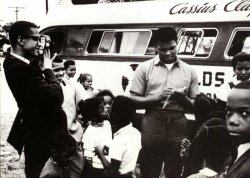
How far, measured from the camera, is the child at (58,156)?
5.72 ft

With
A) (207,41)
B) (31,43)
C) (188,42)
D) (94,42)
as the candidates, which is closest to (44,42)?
(31,43)

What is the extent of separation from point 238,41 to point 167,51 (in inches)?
38.8

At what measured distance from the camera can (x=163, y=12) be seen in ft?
9.18

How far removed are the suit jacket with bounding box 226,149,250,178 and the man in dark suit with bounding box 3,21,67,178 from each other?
2.87 ft

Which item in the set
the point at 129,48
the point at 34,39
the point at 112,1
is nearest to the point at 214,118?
the point at 34,39

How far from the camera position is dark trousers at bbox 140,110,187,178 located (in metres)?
1.93

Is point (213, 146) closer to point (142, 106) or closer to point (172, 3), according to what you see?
point (142, 106)

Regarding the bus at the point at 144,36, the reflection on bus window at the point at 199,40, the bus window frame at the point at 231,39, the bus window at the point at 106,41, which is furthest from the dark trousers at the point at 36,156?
the bus window at the point at 106,41

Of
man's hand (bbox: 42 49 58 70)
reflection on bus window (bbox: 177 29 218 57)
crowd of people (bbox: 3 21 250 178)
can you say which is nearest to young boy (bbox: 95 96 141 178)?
crowd of people (bbox: 3 21 250 178)

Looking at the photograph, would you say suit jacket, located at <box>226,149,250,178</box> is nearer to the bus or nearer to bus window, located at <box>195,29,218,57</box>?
the bus

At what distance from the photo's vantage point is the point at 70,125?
222cm

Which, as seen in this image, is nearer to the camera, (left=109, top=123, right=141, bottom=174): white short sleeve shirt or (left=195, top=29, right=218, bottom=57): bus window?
(left=109, top=123, right=141, bottom=174): white short sleeve shirt

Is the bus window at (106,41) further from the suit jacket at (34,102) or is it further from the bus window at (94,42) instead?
the suit jacket at (34,102)

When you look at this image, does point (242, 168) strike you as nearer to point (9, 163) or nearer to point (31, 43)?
point (31, 43)
